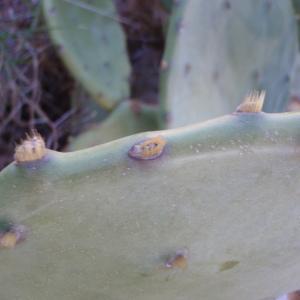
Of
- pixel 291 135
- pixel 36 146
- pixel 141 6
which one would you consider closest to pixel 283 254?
pixel 291 135

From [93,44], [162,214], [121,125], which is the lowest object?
[162,214]

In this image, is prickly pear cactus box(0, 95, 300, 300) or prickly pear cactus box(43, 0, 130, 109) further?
prickly pear cactus box(43, 0, 130, 109)

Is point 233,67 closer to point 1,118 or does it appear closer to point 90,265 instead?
point 1,118

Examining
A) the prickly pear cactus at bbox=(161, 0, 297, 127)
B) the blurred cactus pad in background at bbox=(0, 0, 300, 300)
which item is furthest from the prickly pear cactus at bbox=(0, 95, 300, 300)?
the prickly pear cactus at bbox=(161, 0, 297, 127)

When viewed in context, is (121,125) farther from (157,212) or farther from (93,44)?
(157,212)

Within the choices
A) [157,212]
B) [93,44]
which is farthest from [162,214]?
[93,44]

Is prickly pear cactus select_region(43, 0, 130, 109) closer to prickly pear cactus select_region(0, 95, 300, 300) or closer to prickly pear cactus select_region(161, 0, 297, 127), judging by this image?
prickly pear cactus select_region(161, 0, 297, 127)
